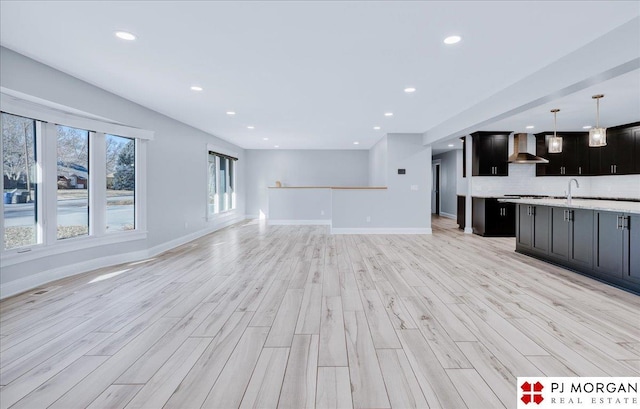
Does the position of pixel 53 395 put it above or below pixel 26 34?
below

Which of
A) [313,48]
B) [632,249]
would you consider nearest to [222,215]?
[313,48]

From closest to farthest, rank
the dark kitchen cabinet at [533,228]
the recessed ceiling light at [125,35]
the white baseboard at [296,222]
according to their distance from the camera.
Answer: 1. the recessed ceiling light at [125,35]
2. the dark kitchen cabinet at [533,228]
3. the white baseboard at [296,222]

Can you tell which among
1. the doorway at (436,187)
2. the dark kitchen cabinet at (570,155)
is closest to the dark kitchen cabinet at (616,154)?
the dark kitchen cabinet at (570,155)

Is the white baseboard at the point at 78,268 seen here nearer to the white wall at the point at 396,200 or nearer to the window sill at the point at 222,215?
the window sill at the point at 222,215

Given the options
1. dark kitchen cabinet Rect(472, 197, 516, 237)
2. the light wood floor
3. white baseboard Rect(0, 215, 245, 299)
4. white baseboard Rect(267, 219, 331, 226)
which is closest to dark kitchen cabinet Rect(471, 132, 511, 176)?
dark kitchen cabinet Rect(472, 197, 516, 237)

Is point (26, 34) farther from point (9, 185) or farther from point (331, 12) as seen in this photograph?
point (331, 12)

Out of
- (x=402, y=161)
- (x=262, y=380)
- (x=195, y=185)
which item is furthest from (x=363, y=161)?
(x=262, y=380)

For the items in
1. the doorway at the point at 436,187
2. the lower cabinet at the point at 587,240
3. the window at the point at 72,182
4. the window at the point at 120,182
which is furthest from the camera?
the doorway at the point at 436,187

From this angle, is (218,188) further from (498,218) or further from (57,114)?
(498,218)

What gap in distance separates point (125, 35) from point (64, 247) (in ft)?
9.19

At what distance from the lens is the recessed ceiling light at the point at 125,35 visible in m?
2.65

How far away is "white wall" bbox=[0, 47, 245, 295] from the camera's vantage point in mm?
3264

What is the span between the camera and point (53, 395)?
1.71 m

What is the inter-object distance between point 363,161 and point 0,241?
896cm
